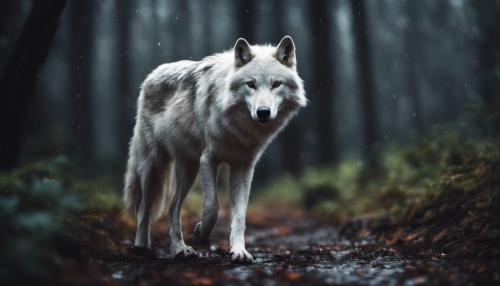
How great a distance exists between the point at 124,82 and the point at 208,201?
16.1 m

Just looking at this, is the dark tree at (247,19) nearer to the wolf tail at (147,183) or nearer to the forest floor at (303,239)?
the forest floor at (303,239)

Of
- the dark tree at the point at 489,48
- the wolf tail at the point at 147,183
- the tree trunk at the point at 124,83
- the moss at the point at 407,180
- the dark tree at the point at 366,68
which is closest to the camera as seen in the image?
the moss at the point at 407,180

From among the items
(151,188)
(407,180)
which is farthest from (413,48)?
(151,188)

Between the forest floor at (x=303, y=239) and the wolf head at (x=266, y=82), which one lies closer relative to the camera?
the forest floor at (x=303, y=239)

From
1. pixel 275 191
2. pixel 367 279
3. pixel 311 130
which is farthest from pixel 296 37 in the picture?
pixel 367 279

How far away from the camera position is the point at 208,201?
16.9 ft

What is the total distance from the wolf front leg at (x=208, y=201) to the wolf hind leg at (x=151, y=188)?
0.97m

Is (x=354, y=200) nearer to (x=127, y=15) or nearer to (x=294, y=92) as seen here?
(x=294, y=92)

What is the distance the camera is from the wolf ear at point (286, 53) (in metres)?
5.44

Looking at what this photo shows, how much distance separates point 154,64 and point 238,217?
119 feet

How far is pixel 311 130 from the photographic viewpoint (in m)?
24.0

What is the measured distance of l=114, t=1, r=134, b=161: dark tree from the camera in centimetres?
1840

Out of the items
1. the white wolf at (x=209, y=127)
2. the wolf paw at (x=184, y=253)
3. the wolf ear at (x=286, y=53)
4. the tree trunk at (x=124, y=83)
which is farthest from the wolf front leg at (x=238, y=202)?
the tree trunk at (x=124, y=83)

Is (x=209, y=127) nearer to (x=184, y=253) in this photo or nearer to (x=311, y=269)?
(x=184, y=253)
